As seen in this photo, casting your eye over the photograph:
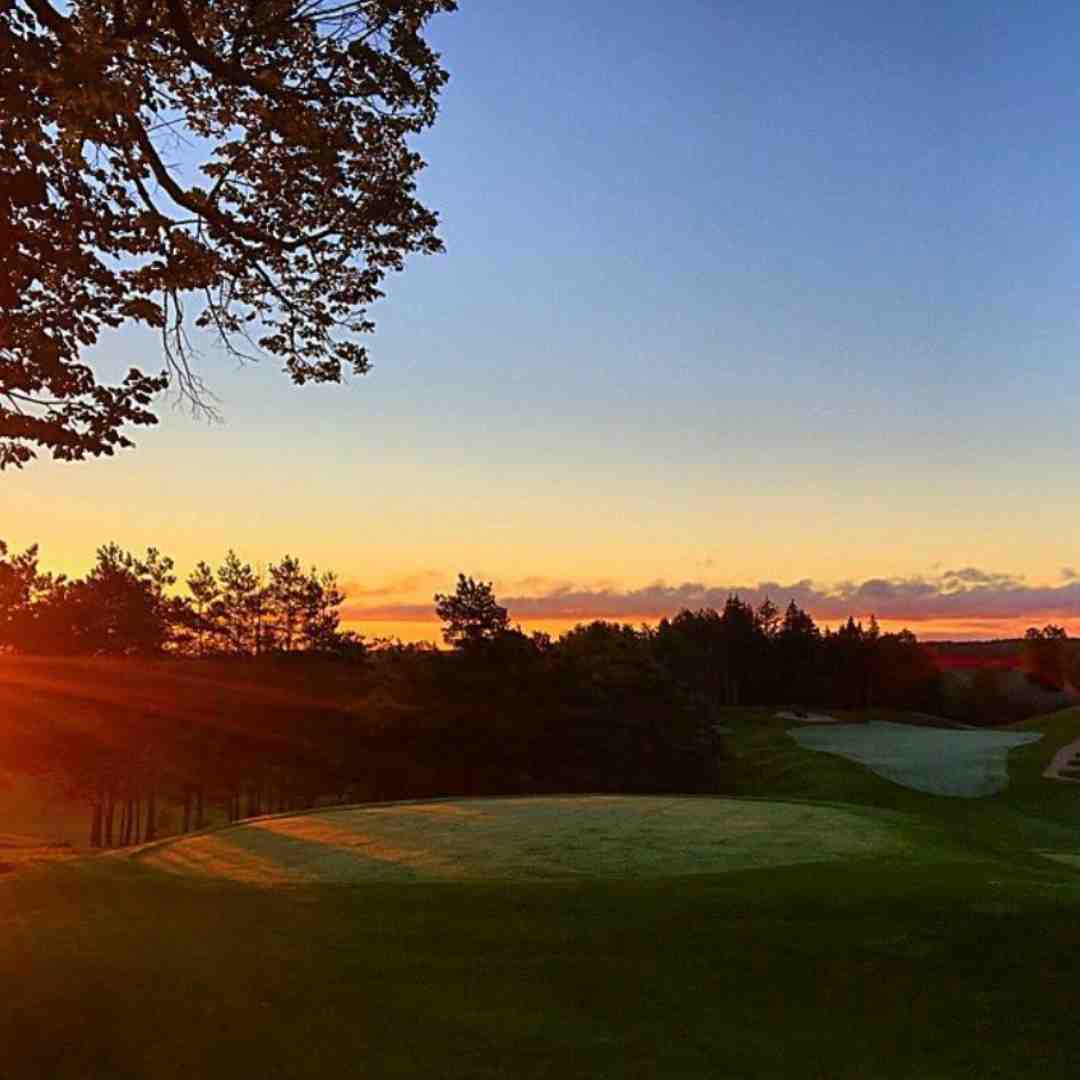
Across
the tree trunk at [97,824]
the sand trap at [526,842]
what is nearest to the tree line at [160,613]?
the tree trunk at [97,824]

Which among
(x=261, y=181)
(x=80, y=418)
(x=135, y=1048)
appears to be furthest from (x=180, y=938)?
(x=261, y=181)

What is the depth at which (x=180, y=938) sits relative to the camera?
841 cm

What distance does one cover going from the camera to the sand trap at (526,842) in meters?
10.7

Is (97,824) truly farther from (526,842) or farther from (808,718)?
(808,718)

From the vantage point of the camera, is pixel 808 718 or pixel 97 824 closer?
pixel 97 824

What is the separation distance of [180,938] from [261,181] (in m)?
7.91

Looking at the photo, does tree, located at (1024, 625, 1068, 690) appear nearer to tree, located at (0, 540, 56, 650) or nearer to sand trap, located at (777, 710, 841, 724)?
sand trap, located at (777, 710, 841, 724)

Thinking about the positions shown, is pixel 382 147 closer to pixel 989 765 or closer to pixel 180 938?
pixel 180 938

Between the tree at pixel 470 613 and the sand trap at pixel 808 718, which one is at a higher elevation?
the tree at pixel 470 613

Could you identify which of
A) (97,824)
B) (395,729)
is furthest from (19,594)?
(395,729)

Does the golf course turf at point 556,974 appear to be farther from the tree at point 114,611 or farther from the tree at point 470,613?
the tree at point 114,611

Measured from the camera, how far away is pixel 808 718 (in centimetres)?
7088

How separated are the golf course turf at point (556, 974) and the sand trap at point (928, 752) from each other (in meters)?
27.3

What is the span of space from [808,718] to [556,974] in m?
66.3
